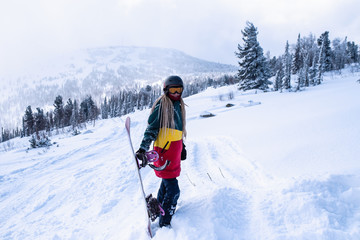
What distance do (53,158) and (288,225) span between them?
21.2ft

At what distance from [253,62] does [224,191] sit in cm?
2154

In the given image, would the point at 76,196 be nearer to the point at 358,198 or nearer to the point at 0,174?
the point at 0,174

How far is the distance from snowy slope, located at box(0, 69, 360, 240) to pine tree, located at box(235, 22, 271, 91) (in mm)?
17747

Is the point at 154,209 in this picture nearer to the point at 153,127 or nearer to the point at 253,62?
the point at 153,127

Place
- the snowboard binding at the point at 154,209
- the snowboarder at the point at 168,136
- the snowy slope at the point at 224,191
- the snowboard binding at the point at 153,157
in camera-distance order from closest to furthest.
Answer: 1. the snowy slope at the point at 224,191
2. the snowboard binding at the point at 153,157
3. the snowboarder at the point at 168,136
4. the snowboard binding at the point at 154,209

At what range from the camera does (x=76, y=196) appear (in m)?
3.53

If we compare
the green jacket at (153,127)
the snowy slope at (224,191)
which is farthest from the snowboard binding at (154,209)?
the green jacket at (153,127)

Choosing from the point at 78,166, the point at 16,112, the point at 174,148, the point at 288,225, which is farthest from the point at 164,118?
the point at 16,112

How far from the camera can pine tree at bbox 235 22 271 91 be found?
2111 centimetres

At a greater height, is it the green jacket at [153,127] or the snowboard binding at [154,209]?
the green jacket at [153,127]

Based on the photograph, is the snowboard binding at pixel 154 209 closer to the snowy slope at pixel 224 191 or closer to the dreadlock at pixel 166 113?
the snowy slope at pixel 224 191

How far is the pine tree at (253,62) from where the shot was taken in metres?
21.1

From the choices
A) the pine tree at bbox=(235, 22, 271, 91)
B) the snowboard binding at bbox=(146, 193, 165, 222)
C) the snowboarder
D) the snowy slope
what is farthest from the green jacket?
the pine tree at bbox=(235, 22, 271, 91)

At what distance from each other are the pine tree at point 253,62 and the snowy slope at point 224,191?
17747 mm
